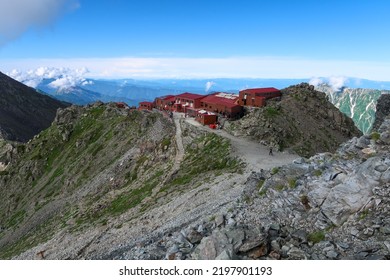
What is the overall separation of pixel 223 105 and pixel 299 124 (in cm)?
2473

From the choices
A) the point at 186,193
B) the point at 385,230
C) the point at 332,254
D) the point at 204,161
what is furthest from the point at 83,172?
the point at 385,230

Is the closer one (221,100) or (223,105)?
(223,105)

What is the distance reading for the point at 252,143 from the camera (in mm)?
80625

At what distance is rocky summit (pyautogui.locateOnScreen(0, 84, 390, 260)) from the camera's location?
23.1 metres

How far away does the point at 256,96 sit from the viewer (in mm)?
107250

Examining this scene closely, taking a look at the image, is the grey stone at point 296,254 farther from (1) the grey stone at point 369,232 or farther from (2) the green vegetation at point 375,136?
(2) the green vegetation at point 375,136

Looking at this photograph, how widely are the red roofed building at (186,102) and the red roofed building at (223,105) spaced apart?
7.38 ft

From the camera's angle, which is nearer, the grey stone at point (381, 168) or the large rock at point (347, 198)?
the large rock at point (347, 198)

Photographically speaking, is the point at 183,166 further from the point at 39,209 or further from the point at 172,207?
the point at 39,209

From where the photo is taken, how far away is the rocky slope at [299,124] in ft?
279

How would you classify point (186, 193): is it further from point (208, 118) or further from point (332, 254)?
point (208, 118)

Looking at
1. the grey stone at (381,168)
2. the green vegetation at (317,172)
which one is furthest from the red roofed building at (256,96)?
the grey stone at (381,168)

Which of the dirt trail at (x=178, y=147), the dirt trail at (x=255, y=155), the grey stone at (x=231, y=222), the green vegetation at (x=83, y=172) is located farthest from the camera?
the dirt trail at (x=178, y=147)
